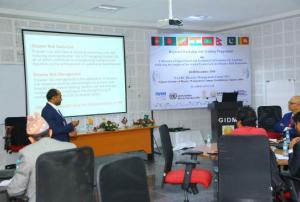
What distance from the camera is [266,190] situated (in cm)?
324

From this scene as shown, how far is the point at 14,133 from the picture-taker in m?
6.53

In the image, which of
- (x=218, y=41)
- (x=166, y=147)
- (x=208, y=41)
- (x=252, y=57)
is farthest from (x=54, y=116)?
(x=252, y=57)

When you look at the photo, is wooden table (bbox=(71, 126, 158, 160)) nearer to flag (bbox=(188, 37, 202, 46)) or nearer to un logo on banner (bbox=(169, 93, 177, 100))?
un logo on banner (bbox=(169, 93, 177, 100))

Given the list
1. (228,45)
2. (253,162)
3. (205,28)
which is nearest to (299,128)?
(253,162)

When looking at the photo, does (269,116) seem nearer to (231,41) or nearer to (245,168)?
(231,41)

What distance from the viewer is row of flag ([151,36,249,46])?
857 cm

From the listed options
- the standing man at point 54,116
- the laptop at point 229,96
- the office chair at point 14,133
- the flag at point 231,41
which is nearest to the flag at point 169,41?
the flag at point 231,41

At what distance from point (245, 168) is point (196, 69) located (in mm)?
5816

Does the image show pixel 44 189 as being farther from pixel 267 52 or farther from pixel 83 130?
pixel 267 52

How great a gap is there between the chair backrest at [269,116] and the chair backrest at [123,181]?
4.97m

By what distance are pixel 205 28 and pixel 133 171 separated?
8.20 metres

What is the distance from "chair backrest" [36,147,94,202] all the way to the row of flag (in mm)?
5809

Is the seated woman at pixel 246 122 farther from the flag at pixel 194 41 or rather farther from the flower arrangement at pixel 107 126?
the flag at pixel 194 41

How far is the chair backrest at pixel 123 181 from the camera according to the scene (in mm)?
1917
